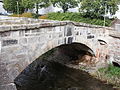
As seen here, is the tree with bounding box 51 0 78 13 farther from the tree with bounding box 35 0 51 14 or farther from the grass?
the grass

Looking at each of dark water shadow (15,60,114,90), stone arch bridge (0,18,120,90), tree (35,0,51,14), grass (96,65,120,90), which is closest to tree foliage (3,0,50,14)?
tree (35,0,51,14)

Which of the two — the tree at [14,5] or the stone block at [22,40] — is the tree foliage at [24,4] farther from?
the stone block at [22,40]

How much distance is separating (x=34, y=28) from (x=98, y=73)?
678 cm

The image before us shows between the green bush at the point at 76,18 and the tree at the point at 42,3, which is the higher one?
the tree at the point at 42,3

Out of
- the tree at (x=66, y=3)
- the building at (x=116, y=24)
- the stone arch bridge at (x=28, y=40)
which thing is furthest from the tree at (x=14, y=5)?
the stone arch bridge at (x=28, y=40)

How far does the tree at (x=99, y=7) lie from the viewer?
20.2 metres

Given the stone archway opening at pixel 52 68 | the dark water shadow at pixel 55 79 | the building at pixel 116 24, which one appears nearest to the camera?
the dark water shadow at pixel 55 79

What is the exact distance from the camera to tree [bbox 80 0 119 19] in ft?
66.1

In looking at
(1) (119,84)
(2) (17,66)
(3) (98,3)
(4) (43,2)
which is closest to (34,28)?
(2) (17,66)

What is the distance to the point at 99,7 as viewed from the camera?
20.5 meters

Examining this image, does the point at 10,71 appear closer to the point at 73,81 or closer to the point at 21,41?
the point at 21,41

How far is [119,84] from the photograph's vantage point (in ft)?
45.6

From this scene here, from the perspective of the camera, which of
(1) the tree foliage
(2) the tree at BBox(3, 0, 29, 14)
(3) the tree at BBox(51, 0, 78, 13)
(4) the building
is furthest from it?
(2) the tree at BBox(3, 0, 29, 14)

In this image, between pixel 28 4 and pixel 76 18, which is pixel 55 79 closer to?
pixel 76 18
